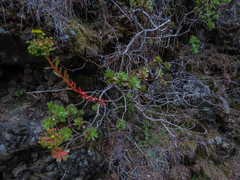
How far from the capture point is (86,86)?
1808 mm

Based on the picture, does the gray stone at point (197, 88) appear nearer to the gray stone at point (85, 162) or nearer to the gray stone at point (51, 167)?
the gray stone at point (85, 162)

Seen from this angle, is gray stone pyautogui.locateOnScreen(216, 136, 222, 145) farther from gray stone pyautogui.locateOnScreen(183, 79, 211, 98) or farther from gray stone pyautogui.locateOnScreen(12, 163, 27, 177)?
gray stone pyautogui.locateOnScreen(12, 163, 27, 177)

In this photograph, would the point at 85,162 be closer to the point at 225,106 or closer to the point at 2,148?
the point at 2,148

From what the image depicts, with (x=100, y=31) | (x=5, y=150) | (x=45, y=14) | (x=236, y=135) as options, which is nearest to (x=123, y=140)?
(x=5, y=150)

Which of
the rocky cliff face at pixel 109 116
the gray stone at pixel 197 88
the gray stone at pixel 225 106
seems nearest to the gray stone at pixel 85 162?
the rocky cliff face at pixel 109 116

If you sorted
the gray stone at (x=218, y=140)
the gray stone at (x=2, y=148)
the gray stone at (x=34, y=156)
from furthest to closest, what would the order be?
the gray stone at (x=218, y=140) → the gray stone at (x=34, y=156) → the gray stone at (x=2, y=148)

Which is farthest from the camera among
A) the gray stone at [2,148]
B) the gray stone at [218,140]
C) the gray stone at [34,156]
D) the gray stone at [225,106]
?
the gray stone at [225,106]

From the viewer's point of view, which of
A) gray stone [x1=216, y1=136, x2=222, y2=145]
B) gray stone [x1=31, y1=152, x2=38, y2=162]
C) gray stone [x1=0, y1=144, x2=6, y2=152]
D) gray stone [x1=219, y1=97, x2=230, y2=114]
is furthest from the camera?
gray stone [x1=219, y1=97, x2=230, y2=114]

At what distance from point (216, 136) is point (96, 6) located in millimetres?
2897

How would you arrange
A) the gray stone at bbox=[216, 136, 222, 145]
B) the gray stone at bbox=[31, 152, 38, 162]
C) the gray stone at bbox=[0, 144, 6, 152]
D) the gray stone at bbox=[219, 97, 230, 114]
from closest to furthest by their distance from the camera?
the gray stone at bbox=[0, 144, 6, 152] < the gray stone at bbox=[31, 152, 38, 162] < the gray stone at bbox=[216, 136, 222, 145] < the gray stone at bbox=[219, 97, 230, 114]

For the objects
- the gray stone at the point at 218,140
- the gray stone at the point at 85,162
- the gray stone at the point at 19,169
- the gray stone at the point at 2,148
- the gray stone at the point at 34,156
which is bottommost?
the gray stone at the point at 218,140

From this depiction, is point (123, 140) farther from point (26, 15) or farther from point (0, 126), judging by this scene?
point (26, 15)

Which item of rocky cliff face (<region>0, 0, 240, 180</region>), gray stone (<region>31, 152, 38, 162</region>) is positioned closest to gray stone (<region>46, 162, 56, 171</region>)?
rocky cliff face (<region>0, 0, 240, 180</region>)

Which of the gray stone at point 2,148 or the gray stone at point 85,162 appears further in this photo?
the gray stone at point 85,162
